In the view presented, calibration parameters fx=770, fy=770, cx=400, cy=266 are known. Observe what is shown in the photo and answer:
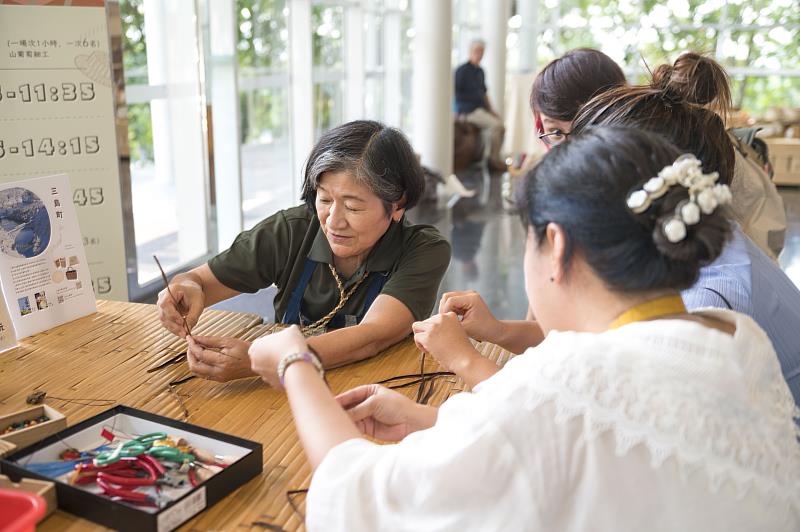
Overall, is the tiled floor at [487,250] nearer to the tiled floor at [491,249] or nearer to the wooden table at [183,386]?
the tiled floor at [491,249]

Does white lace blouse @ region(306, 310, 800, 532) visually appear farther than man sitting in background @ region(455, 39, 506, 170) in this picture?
No

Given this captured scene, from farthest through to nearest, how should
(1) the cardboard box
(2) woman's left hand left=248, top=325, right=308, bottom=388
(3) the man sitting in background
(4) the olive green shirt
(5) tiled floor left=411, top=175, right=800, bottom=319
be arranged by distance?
(3) the man sitting in background < (5) tiled floor left=411, top=175, right=800, bottom=319 < (4) the olive green shirt < (2) woman's left hand left=248, top=325, right=308, bottom=388 < (1) the cardboard box

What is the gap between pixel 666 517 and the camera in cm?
90

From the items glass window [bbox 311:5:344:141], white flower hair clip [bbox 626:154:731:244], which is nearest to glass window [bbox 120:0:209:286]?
glass window [bbox 311:5:344:141]

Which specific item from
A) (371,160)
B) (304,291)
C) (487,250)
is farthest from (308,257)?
(487,250)

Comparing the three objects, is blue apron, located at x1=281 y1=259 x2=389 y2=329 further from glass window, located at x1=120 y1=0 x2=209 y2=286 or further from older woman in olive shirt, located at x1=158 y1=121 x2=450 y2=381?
glass window, located at x1=120 y1=0 x2=209 y2=286

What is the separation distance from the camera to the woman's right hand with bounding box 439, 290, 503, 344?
5.76 feet

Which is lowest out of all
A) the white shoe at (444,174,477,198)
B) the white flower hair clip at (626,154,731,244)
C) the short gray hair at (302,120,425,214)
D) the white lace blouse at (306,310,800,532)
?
the white shoe at (444,174,477,198)

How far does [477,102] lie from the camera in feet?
32.3

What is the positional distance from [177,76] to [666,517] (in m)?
4.52

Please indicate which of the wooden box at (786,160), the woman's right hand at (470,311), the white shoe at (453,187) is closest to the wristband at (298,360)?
the woman's right hand at (470,311)

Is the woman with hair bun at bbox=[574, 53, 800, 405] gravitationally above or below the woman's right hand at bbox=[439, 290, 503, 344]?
above

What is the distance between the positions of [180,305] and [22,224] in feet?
1.35

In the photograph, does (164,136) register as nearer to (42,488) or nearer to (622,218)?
(42,488)
